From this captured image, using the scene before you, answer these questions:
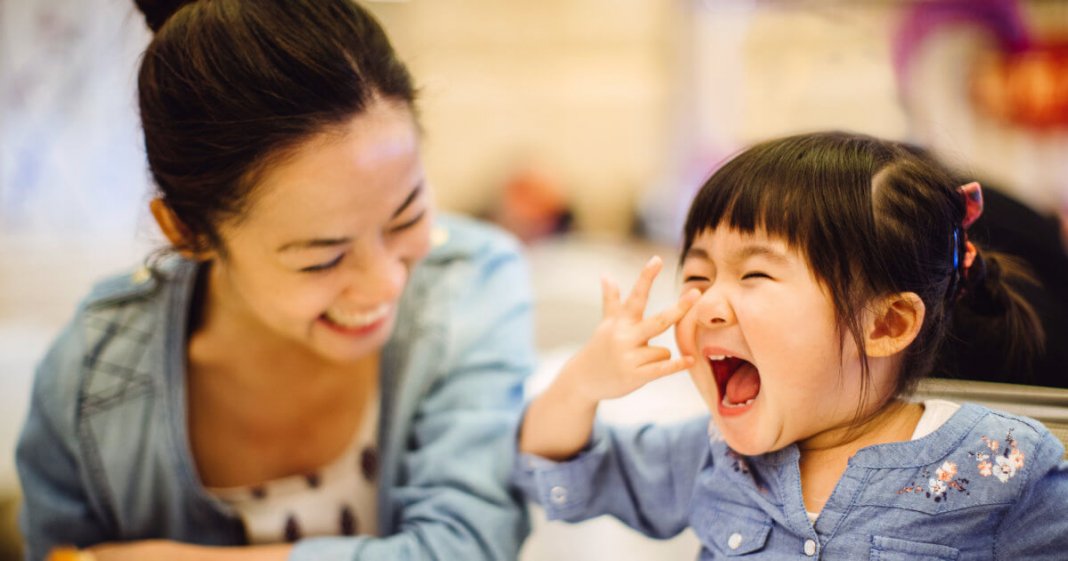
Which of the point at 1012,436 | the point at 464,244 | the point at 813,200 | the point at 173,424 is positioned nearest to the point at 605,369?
the point at 813,200

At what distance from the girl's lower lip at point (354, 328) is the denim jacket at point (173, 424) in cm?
11

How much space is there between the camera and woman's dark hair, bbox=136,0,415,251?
2.89ft

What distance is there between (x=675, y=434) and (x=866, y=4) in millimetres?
1826

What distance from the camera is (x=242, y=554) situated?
96cm

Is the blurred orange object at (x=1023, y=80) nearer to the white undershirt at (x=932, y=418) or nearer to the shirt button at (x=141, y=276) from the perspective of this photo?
the white undershirt at (x=932, y=418)

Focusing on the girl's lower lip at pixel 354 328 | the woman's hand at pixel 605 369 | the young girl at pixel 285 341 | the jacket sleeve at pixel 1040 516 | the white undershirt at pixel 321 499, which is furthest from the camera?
the white undershirt at pixel 321 499

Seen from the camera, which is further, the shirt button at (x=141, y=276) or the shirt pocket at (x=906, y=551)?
the shirt button at (x=141, y=276)

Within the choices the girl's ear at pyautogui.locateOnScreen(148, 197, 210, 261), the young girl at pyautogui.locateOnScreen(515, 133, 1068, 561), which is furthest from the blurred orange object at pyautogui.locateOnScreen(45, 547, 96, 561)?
the young girl at pyautogui.locateOnScreen(515, 133, 1068, 561)

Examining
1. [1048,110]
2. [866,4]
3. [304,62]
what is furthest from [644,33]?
[304,62]

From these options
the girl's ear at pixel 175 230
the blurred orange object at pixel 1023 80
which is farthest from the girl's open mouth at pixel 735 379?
the blurred orange object at pixel 1023 80

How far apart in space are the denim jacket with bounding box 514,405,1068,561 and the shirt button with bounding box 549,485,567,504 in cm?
14

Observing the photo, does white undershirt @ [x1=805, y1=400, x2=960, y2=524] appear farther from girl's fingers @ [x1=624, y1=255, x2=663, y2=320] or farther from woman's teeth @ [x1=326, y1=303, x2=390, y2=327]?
woman's teeth @ [x1=326, y1=303, x2=390, y2=327]

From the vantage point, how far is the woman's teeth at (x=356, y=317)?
100 cm

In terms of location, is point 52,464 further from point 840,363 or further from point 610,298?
point 840,363
